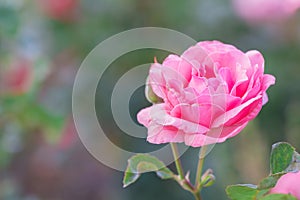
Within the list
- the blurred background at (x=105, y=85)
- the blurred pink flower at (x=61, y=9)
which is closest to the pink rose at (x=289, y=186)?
the blurred background at (x=105, y=85)

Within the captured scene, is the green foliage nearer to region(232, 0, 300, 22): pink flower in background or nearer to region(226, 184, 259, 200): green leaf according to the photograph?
region(226, 184, 259, 200): green leaf

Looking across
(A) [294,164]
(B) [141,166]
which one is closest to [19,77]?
(B) [141,166]

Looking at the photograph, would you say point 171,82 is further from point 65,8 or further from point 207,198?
point 65,8

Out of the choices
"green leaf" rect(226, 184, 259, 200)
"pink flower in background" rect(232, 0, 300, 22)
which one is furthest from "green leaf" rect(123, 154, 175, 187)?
"pink flower in background" rect(232, 0, 300, 22)

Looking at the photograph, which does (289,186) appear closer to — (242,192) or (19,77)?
(242,192)

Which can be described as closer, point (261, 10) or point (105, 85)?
point (261, 10)
